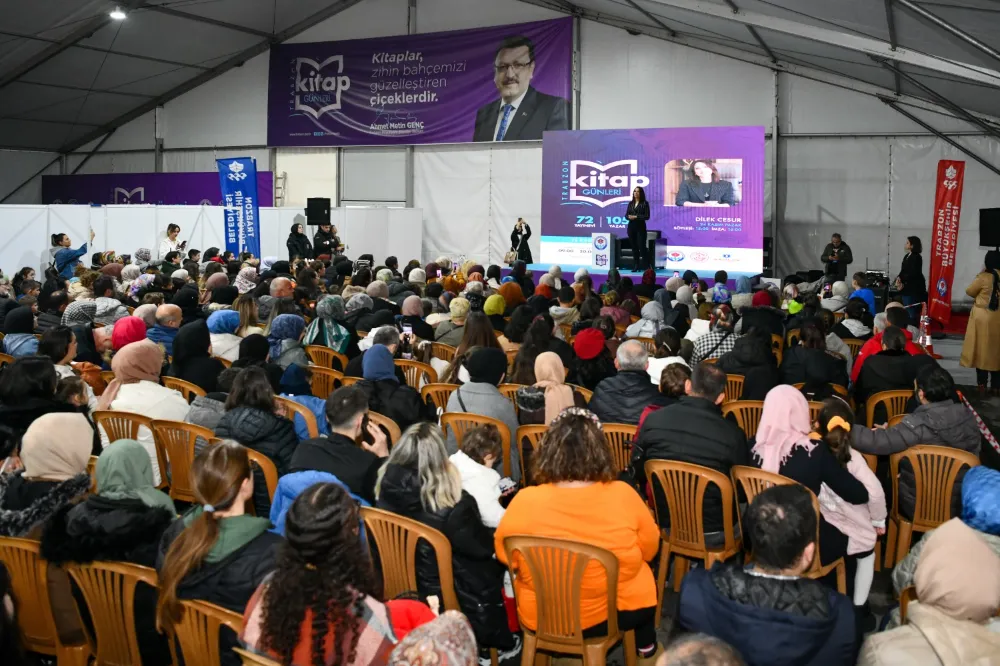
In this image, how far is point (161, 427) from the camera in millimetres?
4332

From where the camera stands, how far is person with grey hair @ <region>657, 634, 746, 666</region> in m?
1.64

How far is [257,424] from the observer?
3.99 meters

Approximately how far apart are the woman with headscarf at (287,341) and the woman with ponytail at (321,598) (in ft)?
12.1

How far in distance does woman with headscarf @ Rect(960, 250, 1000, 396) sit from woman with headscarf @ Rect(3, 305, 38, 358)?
815cm

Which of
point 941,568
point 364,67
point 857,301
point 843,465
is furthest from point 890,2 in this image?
point 364,67

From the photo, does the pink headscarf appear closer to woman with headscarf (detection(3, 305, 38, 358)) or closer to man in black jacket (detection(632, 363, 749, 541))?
man in black jacket (detection(632, 363, 749, 541))

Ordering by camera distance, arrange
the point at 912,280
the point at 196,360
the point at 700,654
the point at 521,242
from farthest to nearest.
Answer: the point at 521,242
the point at 912,280
the point at 196,360
the point at 700,654

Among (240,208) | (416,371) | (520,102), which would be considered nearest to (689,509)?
(416,371)

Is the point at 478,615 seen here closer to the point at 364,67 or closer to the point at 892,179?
the point at 892,179

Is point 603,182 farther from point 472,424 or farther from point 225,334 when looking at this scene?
point 472,424

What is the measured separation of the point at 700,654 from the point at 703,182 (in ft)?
43.2

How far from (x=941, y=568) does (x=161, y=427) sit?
11.6 ft

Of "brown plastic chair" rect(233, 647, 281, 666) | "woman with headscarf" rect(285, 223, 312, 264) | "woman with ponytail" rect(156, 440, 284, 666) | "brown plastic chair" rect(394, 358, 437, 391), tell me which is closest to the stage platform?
"woman with headscarf" rect(285, 223, 312, 264)

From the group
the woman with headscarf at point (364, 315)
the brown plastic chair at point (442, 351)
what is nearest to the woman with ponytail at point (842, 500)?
the brown plastic chair at point (442, 351)
